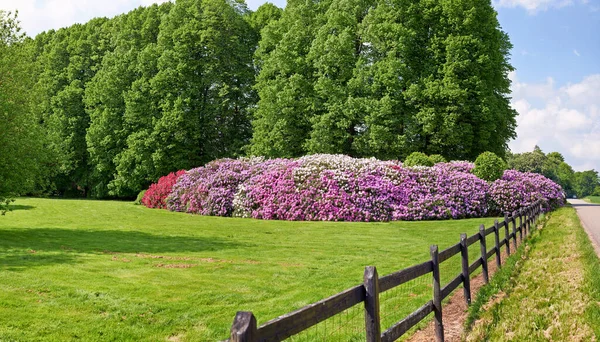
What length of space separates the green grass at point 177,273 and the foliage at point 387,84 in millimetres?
13717

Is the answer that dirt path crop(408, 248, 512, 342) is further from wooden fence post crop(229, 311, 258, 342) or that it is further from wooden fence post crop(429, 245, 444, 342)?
wooden fence post crop(229, 311, 258, 342)

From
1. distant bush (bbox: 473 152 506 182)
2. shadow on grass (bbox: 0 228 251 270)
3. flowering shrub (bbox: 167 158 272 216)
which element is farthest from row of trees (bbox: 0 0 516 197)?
shadow on grass (bbox: 0 228 251 270)

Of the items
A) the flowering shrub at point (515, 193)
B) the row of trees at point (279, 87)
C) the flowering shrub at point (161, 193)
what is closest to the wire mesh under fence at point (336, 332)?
the flowering shrub at point (515, 193)

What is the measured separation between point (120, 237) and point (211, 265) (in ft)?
22.2

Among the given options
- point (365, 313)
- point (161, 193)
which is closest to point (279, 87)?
point (161, 193)

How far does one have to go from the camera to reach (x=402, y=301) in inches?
329

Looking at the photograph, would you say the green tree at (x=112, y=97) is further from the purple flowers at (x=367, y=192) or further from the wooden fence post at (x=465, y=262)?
the wooden fence post at (x=465, y=262)

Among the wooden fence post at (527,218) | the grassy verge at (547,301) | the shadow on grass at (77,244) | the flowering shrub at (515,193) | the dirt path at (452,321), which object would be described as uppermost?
the flowering shrub at (515,193)

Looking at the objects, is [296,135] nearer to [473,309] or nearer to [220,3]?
[220,3]

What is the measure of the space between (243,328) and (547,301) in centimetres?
712

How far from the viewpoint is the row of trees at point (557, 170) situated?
92312mm

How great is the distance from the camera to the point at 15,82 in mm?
16812

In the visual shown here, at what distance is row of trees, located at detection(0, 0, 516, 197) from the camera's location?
32406 mm

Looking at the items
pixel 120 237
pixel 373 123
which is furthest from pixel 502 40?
pixel 120 237
